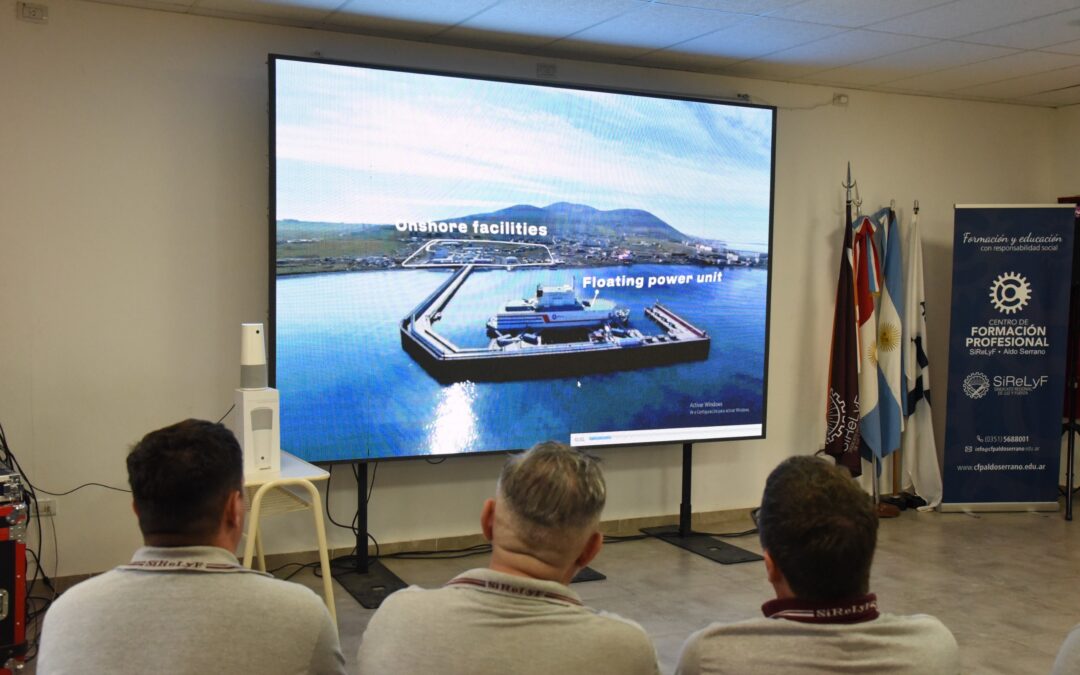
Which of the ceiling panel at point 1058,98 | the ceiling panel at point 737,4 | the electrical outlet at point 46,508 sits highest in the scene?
the ceiling panel at point 1058,98

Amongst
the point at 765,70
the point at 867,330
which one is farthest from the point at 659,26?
the point at 867,330

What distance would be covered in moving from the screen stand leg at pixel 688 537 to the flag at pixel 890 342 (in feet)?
4.43

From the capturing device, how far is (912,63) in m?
5.66

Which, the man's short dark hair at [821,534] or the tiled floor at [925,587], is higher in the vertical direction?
the man's short dark hair at [821,534]

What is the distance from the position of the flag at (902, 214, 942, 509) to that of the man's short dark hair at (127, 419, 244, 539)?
5.44 m

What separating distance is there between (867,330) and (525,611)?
198 inches

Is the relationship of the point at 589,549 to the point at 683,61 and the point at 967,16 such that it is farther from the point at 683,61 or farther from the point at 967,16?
the point at 683,61

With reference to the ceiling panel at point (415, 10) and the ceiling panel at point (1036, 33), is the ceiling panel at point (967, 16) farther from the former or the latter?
the ceiling panel at point (415, 10)

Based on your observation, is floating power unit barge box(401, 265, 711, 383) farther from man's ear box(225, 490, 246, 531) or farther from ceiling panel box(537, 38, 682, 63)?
man's ear box(225, 490, 246, 531)

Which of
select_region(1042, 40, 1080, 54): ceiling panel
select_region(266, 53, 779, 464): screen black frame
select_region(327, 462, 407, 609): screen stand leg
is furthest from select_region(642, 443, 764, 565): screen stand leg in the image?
select_region(1042, 40, 1080, 54): ceiling panel

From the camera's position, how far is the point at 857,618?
162cm

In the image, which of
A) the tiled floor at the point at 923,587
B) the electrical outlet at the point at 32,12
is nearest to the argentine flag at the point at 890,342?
the tiled floor at the point at 923,587

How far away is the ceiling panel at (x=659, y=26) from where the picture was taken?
459cm

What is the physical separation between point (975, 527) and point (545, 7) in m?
3.99
